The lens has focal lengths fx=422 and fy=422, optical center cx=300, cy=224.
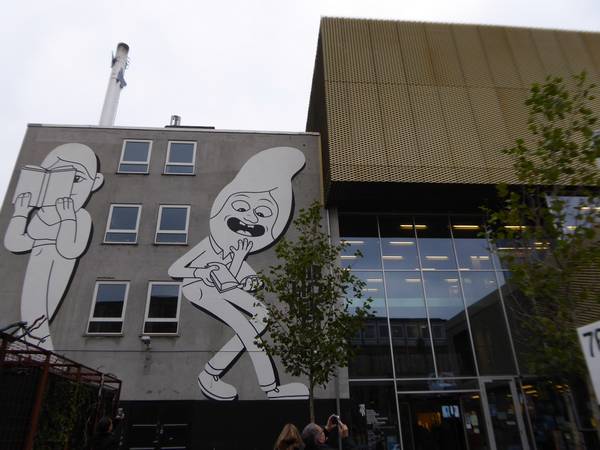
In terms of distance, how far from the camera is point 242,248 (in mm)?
16000

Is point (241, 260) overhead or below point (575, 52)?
below

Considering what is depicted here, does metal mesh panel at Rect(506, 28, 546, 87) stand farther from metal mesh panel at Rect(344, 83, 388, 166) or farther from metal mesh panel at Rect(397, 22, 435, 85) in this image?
metal mesh panel at Rect(344, 83, 388, 166)

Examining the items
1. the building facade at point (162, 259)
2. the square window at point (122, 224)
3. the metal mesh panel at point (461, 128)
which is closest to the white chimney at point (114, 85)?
the building facade at point (162, 259)

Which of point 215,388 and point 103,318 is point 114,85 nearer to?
point 103,318

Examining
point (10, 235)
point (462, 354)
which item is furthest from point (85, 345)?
point (462, 354)

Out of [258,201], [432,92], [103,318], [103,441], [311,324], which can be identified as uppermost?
[432,92]

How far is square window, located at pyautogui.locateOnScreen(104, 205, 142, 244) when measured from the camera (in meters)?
16.1

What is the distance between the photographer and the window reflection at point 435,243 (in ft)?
54.0

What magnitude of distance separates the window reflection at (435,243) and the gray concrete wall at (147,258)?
4473 mm

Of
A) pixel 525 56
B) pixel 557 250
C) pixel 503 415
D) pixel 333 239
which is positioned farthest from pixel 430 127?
pixel 503 415

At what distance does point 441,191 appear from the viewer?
16.0m

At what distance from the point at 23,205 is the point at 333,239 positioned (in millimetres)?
11954

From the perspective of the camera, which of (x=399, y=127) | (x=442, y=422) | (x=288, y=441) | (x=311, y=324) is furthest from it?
(x=399, y=127)

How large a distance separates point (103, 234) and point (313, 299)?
31.2ft
